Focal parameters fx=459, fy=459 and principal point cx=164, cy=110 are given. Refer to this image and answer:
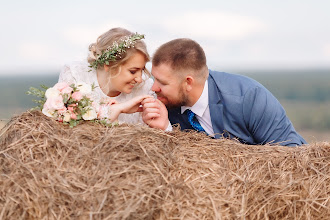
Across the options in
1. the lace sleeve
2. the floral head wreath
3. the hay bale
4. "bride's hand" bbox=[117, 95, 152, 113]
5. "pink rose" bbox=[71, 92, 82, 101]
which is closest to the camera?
the hay bale

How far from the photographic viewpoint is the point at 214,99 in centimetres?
575

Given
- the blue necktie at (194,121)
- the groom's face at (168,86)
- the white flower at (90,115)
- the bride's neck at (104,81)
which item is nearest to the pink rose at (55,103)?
the white flower at (90,115)

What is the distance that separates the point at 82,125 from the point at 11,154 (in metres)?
0.75

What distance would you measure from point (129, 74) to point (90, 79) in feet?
2.00

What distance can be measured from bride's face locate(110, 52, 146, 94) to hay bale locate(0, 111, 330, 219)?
4.32 ft

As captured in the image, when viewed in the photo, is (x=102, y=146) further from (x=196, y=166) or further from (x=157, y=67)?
(x=157, y=67)

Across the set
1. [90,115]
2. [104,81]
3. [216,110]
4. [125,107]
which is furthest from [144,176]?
[104,81]

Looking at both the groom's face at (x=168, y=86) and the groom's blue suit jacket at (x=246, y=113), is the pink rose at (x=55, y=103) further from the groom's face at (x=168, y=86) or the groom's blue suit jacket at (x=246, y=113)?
the groom's blue suit jacket at (x=246, y=113)

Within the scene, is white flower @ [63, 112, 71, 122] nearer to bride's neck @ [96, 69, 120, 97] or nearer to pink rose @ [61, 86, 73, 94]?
pink rose @ [61, 86, 73, 94]

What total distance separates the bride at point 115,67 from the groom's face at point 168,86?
8.2 inches

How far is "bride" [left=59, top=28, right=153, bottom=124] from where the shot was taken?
18.7ft

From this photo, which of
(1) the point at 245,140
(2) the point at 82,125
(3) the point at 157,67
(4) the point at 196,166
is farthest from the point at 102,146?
(1) the point at 245,140

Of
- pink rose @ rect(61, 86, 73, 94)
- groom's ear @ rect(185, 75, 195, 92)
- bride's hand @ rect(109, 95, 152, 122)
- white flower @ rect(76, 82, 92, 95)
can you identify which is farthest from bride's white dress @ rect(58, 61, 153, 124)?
pink rose @ rect(61, 86, 73, 94)

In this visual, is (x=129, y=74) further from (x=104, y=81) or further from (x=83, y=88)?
(x=83, y=88)
